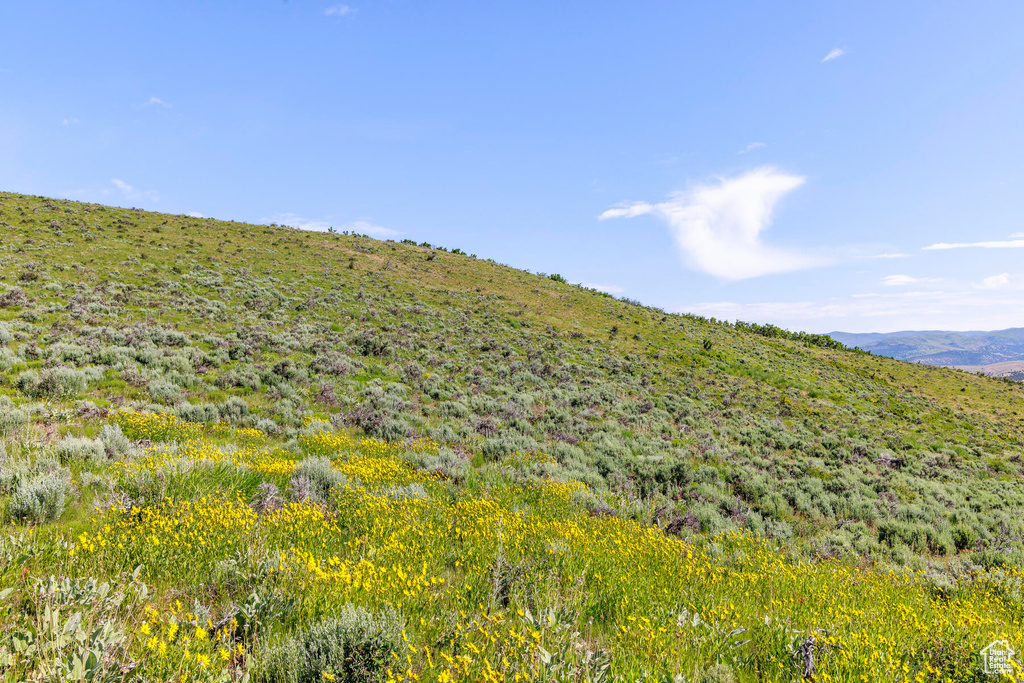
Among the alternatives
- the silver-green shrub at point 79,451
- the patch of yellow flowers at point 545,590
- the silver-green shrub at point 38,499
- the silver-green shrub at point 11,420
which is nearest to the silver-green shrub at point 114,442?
the silver-green shrub at point 79,451

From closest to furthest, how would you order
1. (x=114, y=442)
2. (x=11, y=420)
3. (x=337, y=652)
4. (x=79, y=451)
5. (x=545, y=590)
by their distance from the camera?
(x=337, y=652) → (x=545, y=590) → (x=79, y=451) → (x=114, y=442) → (x=11, y=420)

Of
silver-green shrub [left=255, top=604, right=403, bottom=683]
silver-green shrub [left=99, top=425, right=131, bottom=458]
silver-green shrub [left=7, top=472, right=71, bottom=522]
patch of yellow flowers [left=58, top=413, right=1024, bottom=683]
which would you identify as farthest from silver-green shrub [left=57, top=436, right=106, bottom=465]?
silver-green shrub [left=255, top=604, right=403, bottom=683]

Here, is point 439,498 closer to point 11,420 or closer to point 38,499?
point 38,499

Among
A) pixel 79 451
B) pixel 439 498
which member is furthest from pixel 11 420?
pixel 439 498

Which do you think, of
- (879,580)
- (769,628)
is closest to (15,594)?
(769,628)

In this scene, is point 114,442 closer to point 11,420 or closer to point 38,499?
point 11,420

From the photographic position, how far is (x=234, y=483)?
21.0 feet

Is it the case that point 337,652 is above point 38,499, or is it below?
below

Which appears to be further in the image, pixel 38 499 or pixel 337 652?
pixel 38 499

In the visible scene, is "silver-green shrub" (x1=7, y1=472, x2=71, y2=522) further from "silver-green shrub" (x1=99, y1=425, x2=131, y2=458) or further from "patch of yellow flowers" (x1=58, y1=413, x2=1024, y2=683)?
"silver-green shrub" (x1=99, y1=425, x2=131, y2=458)

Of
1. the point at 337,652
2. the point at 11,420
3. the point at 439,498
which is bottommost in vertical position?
→ the point at 439,498

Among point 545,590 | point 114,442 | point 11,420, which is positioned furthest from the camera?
point 11,420

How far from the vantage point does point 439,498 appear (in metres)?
7.08

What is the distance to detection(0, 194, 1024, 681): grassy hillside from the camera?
3.29m
